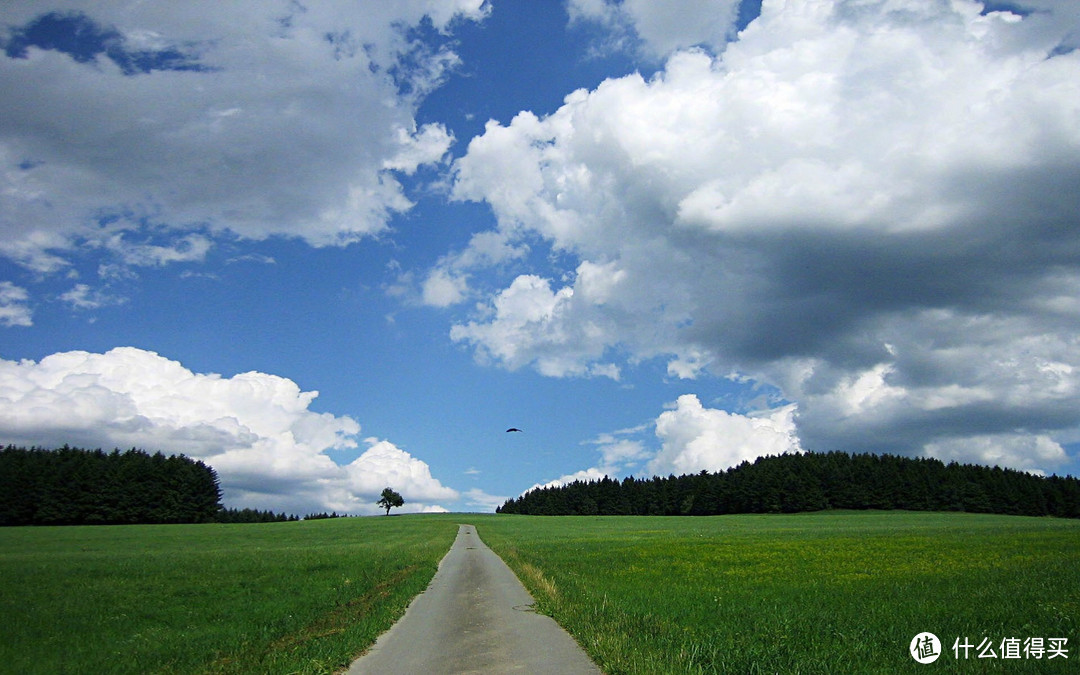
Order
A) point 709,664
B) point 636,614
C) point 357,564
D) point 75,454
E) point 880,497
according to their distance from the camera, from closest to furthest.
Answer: point 709,664 < point 636,614 < point 357,564 < point 75,454 < point 880,497

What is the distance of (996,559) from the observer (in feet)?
86.3

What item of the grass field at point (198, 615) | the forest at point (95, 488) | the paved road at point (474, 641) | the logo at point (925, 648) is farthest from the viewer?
the forest at point (95, 488)

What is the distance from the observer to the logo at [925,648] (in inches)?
434

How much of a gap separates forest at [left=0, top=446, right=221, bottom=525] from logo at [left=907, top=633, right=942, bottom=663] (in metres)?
132

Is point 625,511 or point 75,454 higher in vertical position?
point 75,454

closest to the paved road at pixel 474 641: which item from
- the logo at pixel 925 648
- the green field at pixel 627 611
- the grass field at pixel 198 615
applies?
the green field at pixel 627 611

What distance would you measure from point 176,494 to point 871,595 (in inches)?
5195

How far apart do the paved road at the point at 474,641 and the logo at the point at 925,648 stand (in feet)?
19.5

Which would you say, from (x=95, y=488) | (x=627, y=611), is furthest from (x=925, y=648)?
(x=95, y=488)

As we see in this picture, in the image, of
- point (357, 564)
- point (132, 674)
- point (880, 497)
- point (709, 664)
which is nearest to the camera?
point (709, 664)

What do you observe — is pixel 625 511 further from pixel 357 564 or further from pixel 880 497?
pixel 357 564

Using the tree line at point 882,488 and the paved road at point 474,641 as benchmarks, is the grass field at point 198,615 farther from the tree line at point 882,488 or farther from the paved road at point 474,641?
the tree line at point 882,488

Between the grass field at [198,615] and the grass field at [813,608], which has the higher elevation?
the grass field at [813,608]

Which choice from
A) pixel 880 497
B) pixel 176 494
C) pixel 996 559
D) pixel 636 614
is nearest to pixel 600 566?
pixel 636 614
